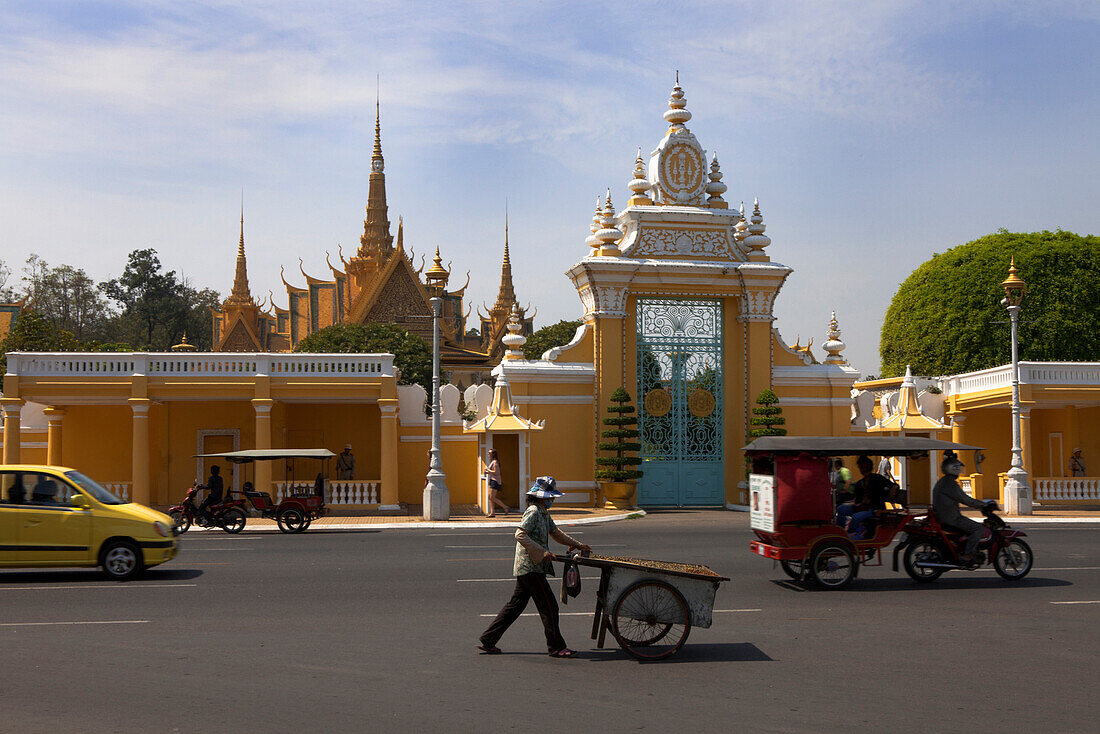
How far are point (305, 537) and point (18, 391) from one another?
424 inches

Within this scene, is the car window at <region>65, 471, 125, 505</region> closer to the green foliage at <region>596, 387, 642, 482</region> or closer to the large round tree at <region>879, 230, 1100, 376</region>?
the green foliage at <region>596, 387, 642, 482</region>

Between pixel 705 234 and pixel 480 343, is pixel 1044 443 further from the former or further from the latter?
pixel 480 343

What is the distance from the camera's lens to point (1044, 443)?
113ft

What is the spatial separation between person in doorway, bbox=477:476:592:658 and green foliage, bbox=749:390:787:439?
19850 mm

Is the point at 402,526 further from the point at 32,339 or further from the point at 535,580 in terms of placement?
the point at 32,339

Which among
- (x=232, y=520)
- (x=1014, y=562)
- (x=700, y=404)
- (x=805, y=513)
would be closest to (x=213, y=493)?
(x=232, y=520)

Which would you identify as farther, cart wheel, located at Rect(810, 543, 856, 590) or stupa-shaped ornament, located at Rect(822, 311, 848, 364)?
stupa-shaped ornament, located at Rect(822, 311, 848, 364)

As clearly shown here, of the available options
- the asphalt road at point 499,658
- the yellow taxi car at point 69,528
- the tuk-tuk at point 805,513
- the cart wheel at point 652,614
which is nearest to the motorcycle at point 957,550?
the asphalt road at point 499,658

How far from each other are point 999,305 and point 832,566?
123ft

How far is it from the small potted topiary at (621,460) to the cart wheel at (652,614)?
19.0 m

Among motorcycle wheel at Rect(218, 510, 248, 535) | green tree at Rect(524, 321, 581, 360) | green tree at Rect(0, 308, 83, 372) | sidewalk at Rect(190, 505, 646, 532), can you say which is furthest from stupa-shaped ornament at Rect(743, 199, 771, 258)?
green tree at Rect(524, 321, 581, 360)

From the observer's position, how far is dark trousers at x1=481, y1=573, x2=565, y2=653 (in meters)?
9.01

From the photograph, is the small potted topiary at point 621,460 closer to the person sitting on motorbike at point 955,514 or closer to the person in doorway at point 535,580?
the person sitting on motorbike at point 955,514

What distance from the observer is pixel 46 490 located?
14.1m
